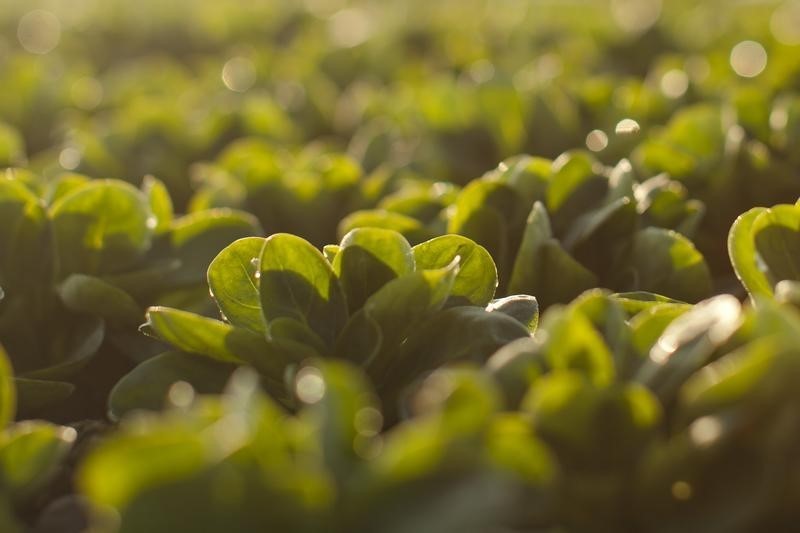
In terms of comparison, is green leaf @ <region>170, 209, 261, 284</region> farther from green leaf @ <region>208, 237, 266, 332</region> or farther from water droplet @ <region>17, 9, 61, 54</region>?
water droplet @ <region>17, 9, 61, 54</region>

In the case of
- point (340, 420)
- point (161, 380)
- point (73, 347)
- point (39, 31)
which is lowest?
point (73, 347)

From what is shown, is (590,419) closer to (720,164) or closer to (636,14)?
(720,164)

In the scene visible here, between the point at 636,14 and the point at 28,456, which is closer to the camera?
the point at 28,456

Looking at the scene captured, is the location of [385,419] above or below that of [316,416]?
below

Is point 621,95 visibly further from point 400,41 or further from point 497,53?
point 400,41

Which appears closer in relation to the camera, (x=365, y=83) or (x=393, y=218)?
(x=393, y=218)

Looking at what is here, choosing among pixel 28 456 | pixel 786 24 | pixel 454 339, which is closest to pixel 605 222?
pixel 454 339

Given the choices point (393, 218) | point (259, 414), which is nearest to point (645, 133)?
point (393, 218)
